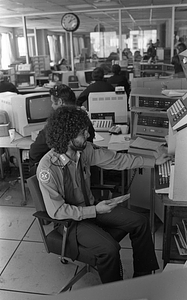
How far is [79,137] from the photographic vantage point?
5.91ft

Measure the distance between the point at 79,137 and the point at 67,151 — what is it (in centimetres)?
11

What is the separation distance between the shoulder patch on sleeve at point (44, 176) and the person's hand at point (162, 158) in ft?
2.41

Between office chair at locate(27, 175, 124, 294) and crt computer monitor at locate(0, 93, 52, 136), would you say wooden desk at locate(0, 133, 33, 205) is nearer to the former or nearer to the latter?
crt computer monitor at locate(0, 93, 52, 136)

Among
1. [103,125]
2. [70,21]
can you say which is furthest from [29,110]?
[70,21]

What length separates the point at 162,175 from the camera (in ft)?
6.40

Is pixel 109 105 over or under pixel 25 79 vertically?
under

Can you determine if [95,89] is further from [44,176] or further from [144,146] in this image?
[44,176]

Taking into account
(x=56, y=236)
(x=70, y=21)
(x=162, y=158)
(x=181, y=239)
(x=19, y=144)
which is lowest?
(x=181, y=239)

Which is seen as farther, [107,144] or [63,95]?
[107,144]

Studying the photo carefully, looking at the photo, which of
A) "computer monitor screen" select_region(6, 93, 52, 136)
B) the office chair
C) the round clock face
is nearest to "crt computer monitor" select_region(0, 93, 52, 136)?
"computer monitor screen" select_region(6, 93, 52, 136)

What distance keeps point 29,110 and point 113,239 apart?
6.10ft

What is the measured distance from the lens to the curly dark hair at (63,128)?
176 centimetres

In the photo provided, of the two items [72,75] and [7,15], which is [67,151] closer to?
[72,75]

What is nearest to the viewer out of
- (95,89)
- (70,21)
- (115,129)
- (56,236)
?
(56,236)
